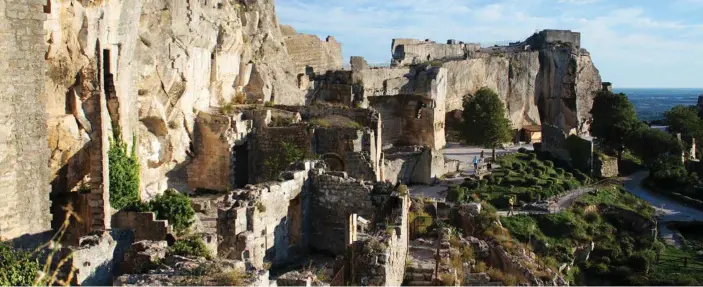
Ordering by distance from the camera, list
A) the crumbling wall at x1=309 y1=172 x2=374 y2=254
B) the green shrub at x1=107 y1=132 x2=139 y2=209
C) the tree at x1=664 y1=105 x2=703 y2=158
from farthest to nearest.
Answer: the tree at x1=664 y1=105 x2=703 y2=158
the green shrub at x1=107 y1=132 x2=139 y2=209
the crumbling wall at x1=309 y1=172 x2=374 y2=254

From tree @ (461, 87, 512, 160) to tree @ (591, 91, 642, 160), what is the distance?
26.8ft

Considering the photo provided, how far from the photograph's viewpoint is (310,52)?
1501 inches

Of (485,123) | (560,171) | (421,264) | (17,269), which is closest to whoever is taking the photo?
(17,269)

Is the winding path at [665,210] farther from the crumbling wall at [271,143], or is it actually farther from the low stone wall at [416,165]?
the crumbling wall at [271,143]

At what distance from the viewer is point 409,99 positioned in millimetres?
42844

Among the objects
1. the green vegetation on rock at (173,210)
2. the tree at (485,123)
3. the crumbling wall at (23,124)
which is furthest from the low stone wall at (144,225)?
the tree at (485,123)

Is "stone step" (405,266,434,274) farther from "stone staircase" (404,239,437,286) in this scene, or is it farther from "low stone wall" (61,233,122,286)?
"low stone wall" (61,233,122,286)

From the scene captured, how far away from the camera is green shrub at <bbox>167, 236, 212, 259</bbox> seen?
30.4 feet

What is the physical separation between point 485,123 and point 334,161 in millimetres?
20415

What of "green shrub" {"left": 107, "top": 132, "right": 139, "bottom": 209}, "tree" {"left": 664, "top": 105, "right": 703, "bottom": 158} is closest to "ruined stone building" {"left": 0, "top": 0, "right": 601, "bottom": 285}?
"green shrub" {"left": 107, "top": 132, "right": 139, "bottom": 209}

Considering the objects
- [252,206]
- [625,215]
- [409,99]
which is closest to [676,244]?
[625,215]

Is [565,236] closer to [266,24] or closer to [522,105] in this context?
[266,24]

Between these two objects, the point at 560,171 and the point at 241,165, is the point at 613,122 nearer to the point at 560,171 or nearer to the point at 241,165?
the point at 560,171

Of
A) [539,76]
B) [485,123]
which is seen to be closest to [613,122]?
[539,76]
